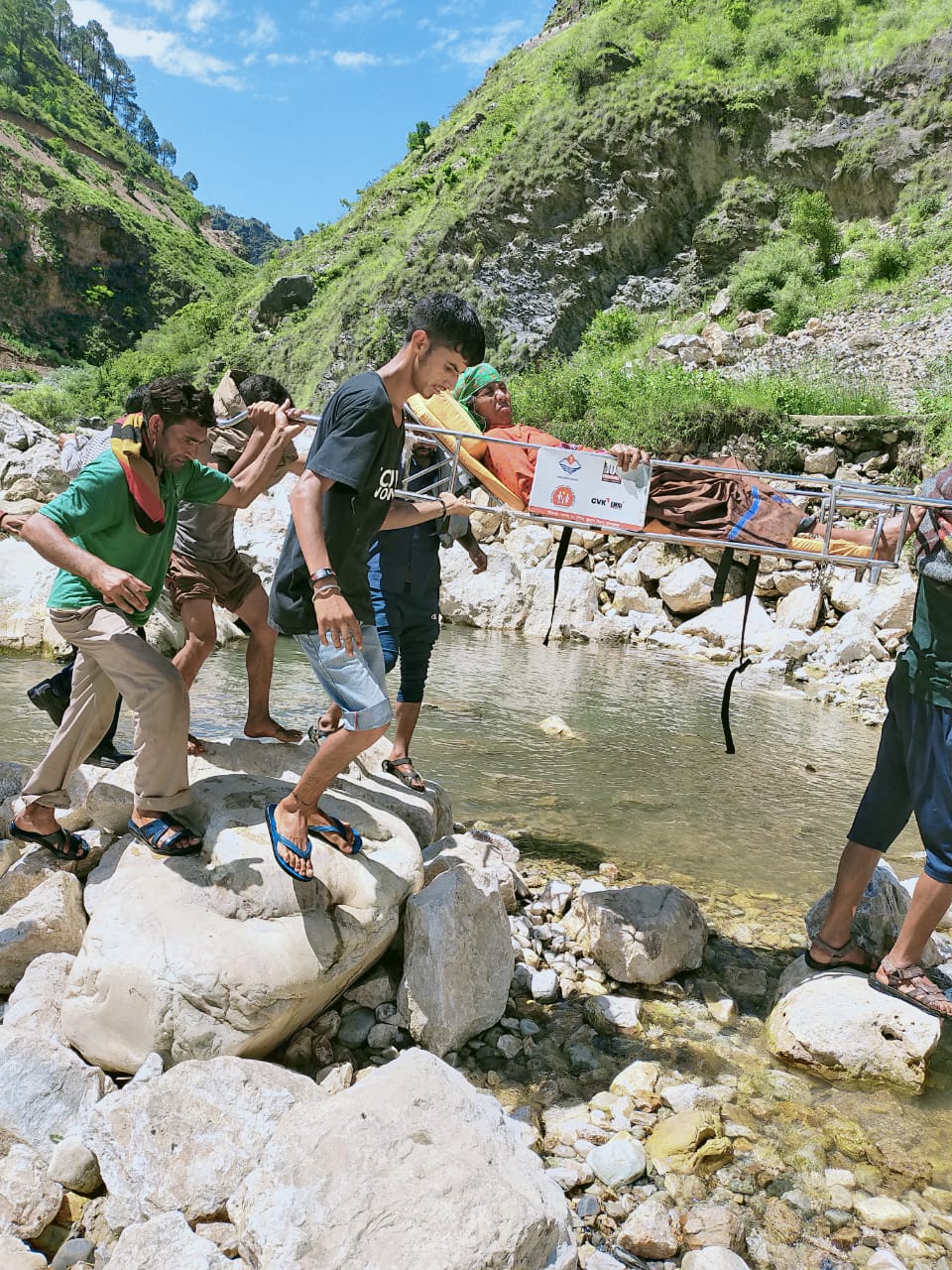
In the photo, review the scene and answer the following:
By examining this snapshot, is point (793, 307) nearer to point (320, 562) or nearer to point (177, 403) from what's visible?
point (177, 403)

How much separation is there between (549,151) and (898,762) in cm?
2972

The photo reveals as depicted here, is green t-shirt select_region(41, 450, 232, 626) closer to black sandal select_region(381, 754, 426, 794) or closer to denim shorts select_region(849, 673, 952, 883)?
black sandal select_region(381, 754, 426, 794)

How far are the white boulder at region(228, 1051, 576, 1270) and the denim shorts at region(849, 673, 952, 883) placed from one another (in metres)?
1.84

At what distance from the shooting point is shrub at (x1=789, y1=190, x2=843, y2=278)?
2253cm

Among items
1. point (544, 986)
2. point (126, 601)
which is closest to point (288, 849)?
point (126, 601)

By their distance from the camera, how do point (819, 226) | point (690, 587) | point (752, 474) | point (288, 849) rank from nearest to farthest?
point (288, 849)
point (752, 474)
point (690, 587)
point (819, 226)

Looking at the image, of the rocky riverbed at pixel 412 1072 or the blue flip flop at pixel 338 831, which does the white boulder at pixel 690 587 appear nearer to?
the rocky riverbed at pixel 412 1072

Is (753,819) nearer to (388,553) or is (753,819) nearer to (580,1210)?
(388,553)

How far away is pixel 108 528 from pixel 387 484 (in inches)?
40.0

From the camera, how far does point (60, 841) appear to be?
3260mm

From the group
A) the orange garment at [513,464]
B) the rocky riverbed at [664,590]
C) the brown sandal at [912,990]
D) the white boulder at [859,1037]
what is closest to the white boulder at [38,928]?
the white boulder at [859,1037]

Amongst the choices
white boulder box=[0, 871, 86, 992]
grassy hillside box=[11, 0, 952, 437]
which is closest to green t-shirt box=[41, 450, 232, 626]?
white boulder box=[0, 871, 86, 992]

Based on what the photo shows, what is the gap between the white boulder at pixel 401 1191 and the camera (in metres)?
1.80

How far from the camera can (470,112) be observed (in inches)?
1497
